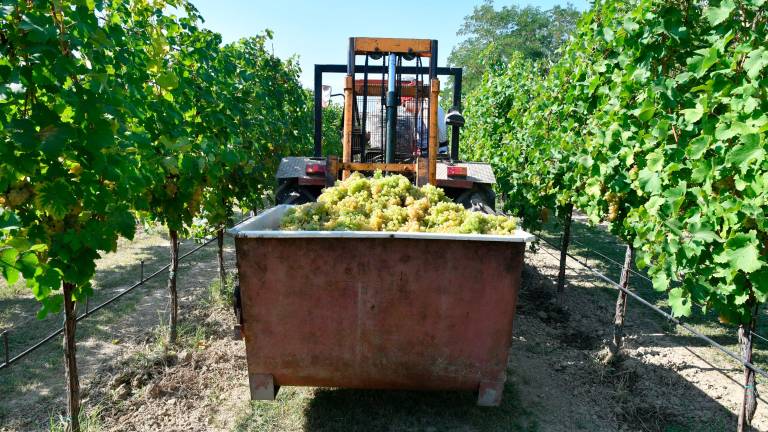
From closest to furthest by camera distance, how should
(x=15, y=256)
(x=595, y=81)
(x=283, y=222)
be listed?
(x=15, y=256), (x=283, y=222), (x=595, y=81)

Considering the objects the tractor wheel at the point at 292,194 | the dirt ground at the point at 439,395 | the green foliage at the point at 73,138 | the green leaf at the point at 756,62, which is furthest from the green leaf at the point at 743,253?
the tractor wheel at the point at 292,194

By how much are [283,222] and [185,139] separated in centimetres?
85

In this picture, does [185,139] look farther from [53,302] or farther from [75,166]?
[53,302]

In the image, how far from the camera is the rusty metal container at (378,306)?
9.66ft

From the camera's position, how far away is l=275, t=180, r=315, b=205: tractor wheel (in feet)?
17.5

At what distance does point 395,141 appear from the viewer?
5582 millimetres

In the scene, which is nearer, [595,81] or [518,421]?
[518,421]

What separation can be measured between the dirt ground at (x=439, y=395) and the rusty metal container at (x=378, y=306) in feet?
1.70

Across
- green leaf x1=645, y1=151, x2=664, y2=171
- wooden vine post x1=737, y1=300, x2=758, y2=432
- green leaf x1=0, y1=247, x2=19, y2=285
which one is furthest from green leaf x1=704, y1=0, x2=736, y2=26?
green leaf x1=0, y1=247, x2=19, y2=285

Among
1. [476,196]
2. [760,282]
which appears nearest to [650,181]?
[760,282]

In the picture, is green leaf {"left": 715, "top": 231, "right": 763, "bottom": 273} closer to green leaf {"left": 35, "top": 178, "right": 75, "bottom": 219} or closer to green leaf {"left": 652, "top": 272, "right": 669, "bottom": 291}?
green leaf {"left": 652, "top": 272, "right": 669, "bottom": 291}

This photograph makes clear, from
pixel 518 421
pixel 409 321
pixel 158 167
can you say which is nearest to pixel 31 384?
pixel 158 167

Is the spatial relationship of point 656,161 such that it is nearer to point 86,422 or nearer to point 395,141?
point 395,141

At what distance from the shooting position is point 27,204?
2.30 meters
